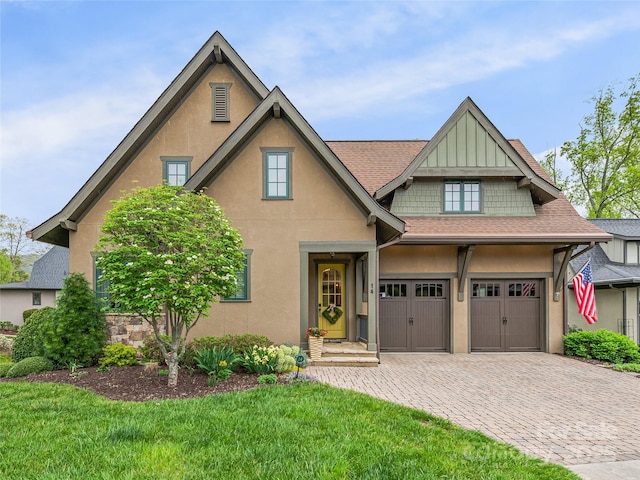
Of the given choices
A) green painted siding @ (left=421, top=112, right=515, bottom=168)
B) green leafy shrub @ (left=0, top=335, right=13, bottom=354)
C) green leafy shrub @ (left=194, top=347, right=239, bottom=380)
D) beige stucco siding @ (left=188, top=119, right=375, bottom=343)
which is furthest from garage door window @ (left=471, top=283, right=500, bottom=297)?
green leafy shrub @ (left=0, top=335, right=13, bottom=354)

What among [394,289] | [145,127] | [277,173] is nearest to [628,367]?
[394,289]

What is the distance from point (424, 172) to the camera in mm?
13086

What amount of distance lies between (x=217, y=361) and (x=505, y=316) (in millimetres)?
9173

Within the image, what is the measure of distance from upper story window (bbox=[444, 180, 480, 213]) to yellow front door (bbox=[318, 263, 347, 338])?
13.1ft

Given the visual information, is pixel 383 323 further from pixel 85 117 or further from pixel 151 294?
pixel 85 117

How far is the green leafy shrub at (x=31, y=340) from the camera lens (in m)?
10.0

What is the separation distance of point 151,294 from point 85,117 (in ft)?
56.7

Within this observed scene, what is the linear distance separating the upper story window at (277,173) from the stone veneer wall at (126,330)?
469 cm

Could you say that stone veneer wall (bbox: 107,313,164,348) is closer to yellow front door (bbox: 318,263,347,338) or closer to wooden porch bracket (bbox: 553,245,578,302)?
yellow front door (bbox: 318,263,347,338)

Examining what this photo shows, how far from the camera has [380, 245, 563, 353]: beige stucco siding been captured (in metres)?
13.1

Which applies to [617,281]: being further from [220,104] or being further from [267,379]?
[220,104]

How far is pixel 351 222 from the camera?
11.4 meters

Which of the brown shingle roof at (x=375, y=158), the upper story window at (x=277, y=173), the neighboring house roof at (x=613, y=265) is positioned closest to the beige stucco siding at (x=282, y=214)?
the upper story window at (x=277, y=173)

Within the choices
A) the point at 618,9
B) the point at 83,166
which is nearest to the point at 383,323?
the point at 618,9
